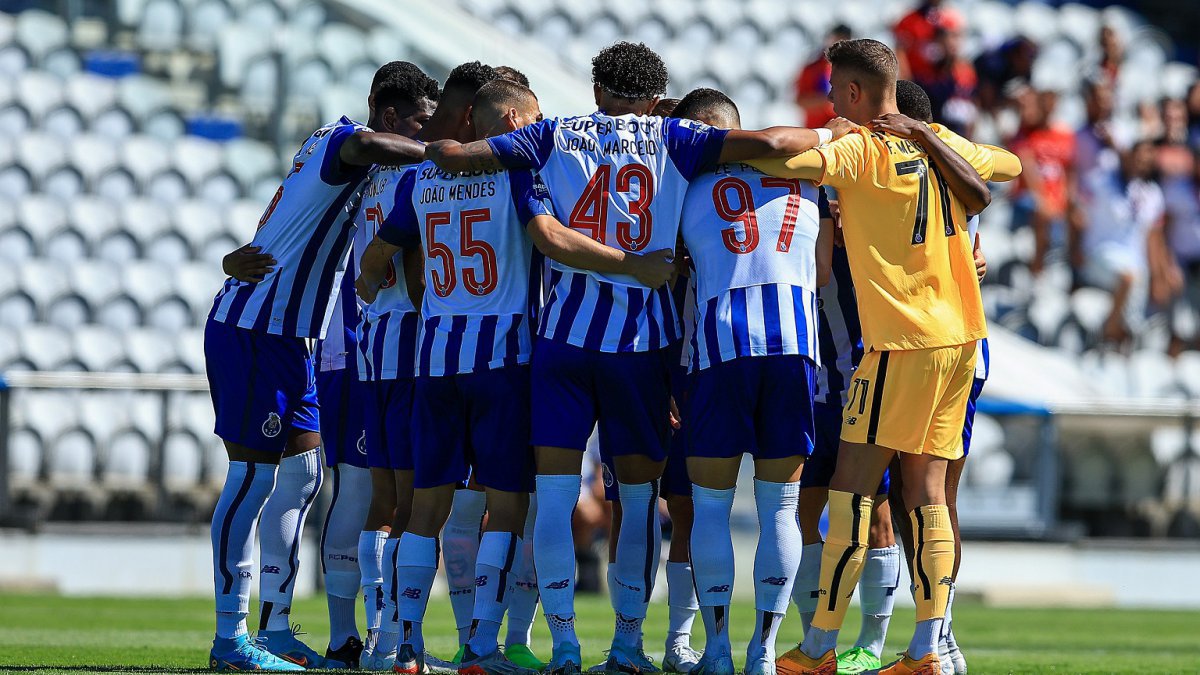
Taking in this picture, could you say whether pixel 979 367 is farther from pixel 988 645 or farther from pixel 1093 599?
pixel 1093 599

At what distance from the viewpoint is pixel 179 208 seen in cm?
1393

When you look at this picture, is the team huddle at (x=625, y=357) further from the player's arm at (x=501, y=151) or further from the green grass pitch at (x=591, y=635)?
the green grass pitch at (x=591, y=635)

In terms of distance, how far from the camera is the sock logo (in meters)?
6.37

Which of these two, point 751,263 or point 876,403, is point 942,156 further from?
point 876,403

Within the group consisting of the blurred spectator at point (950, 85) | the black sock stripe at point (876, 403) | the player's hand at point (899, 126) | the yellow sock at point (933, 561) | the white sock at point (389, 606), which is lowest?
the white sock at point (389, 606)

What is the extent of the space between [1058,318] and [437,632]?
25.5 ft

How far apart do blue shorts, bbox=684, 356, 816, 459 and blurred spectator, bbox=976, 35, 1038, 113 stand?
435 inches

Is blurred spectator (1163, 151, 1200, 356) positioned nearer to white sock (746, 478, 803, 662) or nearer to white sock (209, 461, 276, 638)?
white sock (746, 478, 803, 662)

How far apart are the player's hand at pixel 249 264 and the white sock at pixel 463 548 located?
1169 mm

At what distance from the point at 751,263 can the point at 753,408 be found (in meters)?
0.52

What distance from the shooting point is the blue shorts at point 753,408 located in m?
5.75

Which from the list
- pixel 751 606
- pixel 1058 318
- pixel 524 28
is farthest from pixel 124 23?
pixel 1058 318

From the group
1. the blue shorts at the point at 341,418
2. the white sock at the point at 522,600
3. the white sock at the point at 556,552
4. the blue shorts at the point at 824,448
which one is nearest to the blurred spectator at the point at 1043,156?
the blue shorts at the point at 824,448

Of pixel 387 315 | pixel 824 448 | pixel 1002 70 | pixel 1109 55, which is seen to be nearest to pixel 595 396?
pixel 387 315
